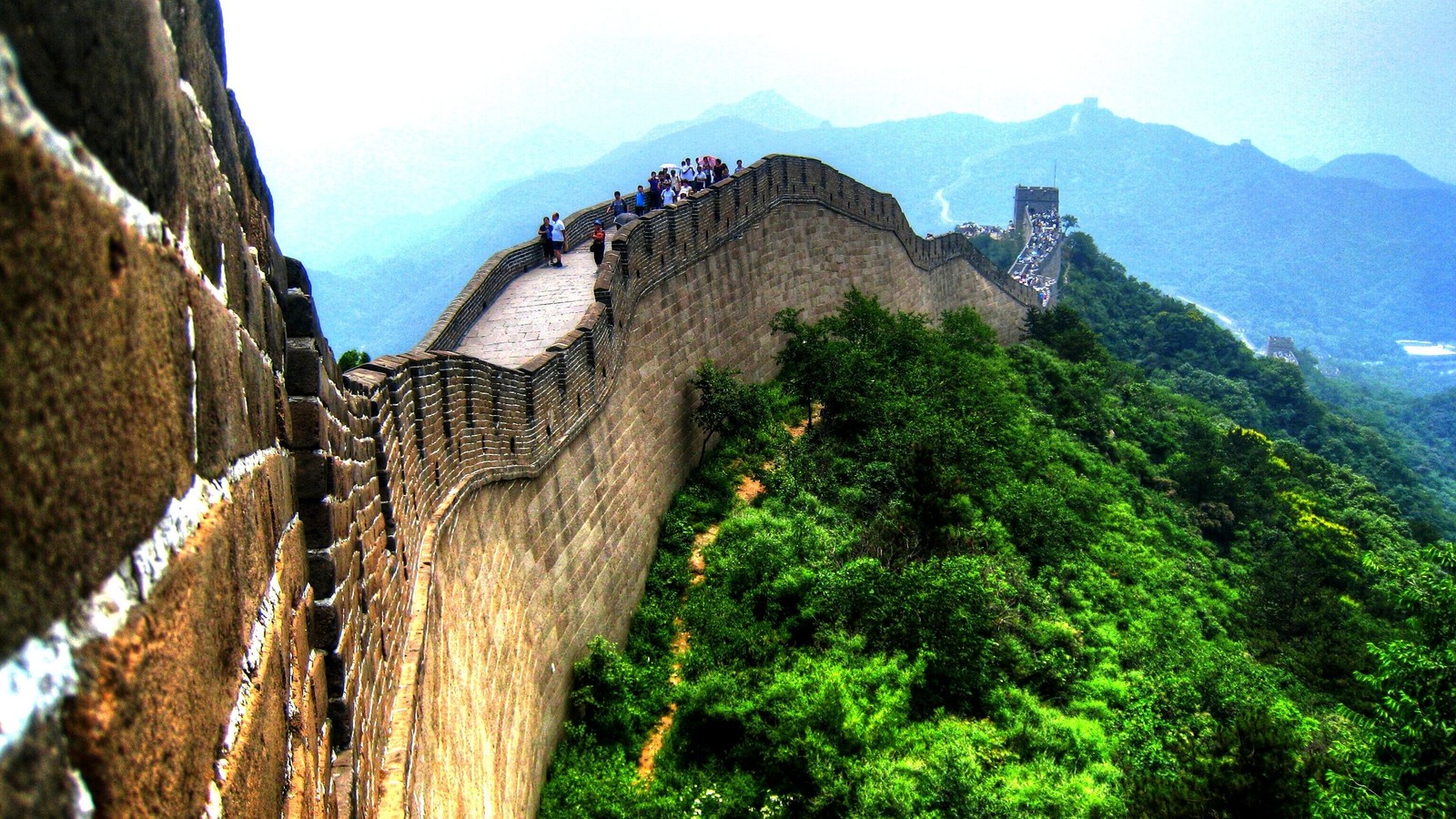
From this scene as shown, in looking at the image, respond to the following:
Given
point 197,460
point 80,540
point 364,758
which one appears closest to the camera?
point 80,540

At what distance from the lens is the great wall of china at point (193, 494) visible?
2.65 feet

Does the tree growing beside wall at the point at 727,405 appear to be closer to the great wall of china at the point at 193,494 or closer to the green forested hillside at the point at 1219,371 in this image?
the great wall of china at the point at 193,494

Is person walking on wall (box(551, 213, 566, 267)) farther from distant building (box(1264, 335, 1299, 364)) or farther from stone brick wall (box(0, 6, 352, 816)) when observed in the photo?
distant building (box(1264, 335, 1299, 364))

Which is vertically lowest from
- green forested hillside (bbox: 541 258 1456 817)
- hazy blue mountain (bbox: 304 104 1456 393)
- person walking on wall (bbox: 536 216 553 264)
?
green forested hillside (bbox: 541 258 1456 817)

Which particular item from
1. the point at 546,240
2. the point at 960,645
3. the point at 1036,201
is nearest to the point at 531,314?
the point at 546,240

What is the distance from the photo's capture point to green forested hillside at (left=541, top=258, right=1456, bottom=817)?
721 cm

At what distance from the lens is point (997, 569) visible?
11.0 meters

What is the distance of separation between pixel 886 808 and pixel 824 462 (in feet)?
20.0

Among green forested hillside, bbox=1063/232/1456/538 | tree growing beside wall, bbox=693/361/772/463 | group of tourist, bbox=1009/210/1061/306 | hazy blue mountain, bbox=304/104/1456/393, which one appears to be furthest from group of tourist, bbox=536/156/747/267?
hazy blue mountain, bbox=304/104/1456/393

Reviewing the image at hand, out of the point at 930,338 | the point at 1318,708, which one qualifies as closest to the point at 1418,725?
the point at 1318,708

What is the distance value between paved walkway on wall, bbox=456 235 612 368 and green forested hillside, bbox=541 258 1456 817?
243 centimetres

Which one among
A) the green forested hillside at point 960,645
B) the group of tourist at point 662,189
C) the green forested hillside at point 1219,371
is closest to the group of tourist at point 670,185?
the group of tourist at point 662,189

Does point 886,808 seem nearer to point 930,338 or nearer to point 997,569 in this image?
point 997,569

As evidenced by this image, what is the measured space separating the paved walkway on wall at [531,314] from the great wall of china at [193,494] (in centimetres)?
453
